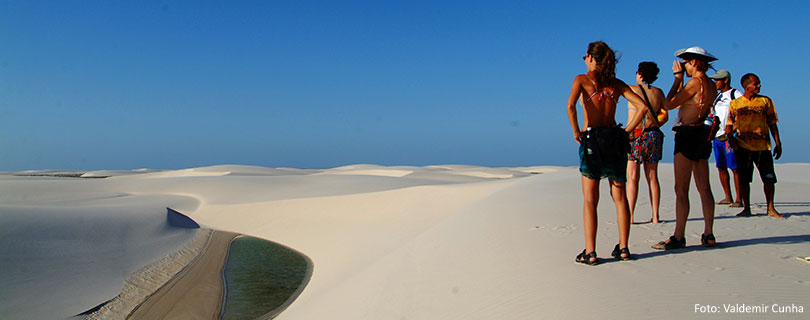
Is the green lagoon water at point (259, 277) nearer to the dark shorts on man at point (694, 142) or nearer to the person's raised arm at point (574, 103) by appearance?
the person's raised arm at point (574, 103)

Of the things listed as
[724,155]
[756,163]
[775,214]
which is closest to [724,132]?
[756,163]

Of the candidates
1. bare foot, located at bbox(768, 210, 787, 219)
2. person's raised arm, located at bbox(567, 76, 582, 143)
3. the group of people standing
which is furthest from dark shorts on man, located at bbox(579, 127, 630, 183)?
bare foot, located at bbox(768, 210, 787, 219)

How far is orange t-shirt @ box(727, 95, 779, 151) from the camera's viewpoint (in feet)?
18.1

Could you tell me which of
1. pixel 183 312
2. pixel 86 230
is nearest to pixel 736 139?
pixel 183 312

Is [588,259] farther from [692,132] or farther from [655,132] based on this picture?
[655,132]

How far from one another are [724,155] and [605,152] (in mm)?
4954

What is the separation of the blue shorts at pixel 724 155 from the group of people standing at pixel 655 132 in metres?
0.83

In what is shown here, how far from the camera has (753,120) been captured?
560 cm

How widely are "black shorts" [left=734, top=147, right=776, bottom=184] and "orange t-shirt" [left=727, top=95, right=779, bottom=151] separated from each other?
95 millimetres

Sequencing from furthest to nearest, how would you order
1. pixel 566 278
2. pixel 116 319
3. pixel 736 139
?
pixel 736 139 → pixel 116 319 → pixel 566 278

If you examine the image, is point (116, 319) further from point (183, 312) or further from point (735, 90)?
point (735, 90)

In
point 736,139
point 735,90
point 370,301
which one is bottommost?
point 370,301

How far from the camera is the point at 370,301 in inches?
163

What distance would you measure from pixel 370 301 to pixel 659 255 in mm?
2600
